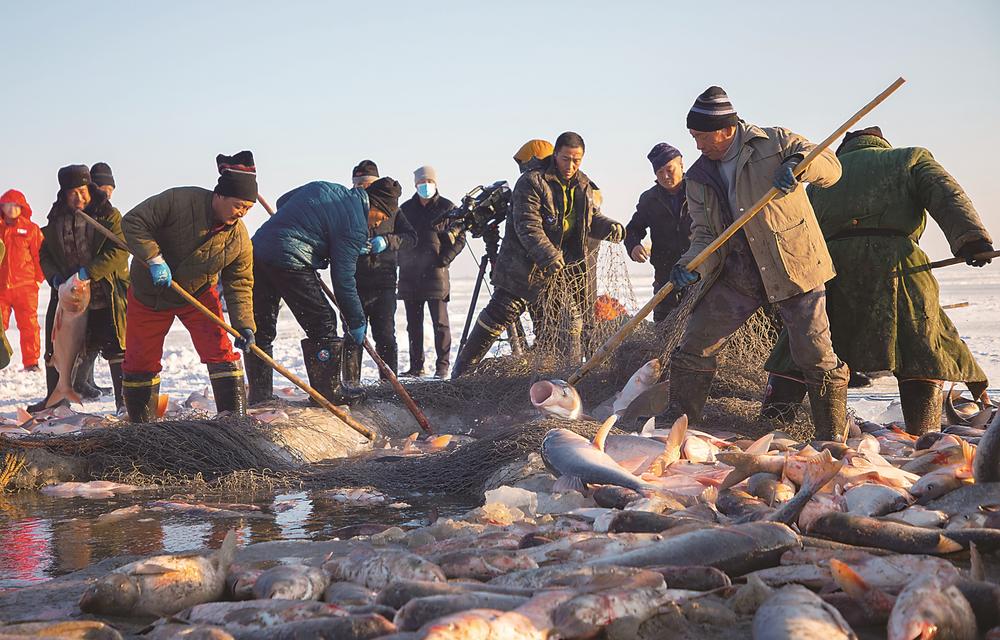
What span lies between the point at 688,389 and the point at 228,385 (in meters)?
3.24

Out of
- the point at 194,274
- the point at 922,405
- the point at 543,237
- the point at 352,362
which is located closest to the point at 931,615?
the point at 922,405

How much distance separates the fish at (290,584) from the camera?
3.20m

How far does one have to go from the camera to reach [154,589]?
10.6ft

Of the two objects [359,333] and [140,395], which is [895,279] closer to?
[359,333]

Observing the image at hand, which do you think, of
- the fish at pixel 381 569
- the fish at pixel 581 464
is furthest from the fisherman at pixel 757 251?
the fish at pixel 381 569

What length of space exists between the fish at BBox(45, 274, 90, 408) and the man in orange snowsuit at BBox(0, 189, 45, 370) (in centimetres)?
116

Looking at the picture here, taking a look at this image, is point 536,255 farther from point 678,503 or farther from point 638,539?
point 638,539

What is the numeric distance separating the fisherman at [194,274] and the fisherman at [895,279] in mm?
3795

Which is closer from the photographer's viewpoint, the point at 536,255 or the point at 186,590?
the point at 186,590

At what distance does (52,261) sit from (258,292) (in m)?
2.50

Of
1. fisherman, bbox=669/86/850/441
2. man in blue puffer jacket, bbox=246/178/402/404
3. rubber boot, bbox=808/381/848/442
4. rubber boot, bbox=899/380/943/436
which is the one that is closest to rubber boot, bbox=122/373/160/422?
man in blue puffer jacket, bbox=246/178/402/404

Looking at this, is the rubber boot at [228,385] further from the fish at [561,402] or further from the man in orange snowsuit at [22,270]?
the man in orange snowsuit at [22,270]

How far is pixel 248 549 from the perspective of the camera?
14.5 ft

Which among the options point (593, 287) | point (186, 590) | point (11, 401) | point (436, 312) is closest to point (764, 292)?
point (593, 287)
